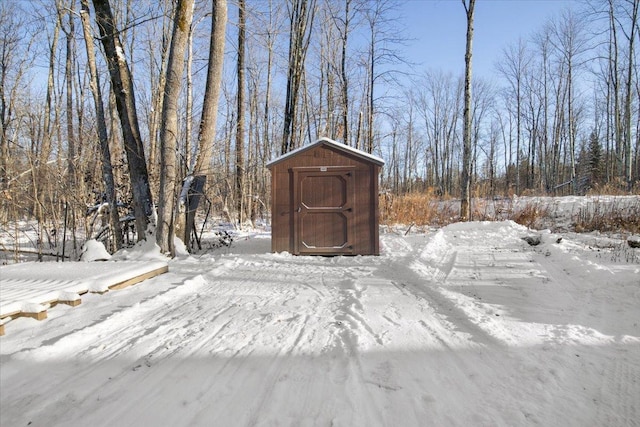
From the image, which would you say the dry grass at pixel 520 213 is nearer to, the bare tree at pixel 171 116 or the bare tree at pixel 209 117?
the bare tree at pixel 209 117

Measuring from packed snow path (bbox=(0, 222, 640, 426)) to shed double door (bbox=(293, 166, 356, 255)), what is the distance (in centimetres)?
284

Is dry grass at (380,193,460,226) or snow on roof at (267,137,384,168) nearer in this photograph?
snow on roof at (267,137,384,168)

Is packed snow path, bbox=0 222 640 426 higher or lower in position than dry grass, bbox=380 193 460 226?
lower

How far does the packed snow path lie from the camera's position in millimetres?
1929

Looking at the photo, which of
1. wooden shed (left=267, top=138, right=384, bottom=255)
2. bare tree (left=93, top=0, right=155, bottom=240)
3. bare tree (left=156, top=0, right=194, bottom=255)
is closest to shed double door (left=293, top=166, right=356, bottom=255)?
wooden shed (left=267, top=138, right=384, bottom=255)

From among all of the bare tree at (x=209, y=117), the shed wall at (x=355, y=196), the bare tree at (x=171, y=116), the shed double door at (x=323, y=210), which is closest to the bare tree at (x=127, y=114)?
the bare tree at (x=171, y=116)

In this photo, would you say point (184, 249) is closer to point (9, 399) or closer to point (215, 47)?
point (215, 47)

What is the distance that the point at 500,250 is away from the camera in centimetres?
749

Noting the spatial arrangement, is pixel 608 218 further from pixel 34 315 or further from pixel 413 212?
pixel 34 315

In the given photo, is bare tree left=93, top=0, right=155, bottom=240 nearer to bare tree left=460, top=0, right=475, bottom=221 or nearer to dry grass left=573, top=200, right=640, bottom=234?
bare tree left=460, top=0, right=475, bottom=221

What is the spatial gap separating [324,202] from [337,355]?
522cm

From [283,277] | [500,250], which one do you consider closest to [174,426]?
[283,277]

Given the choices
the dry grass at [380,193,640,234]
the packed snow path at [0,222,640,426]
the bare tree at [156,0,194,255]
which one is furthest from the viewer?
the dry grass at [380,193,640,234]

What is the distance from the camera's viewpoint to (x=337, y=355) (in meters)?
2.59
